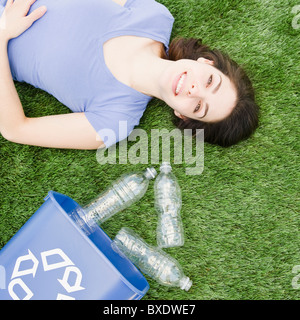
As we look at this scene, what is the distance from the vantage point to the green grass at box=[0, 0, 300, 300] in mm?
1573

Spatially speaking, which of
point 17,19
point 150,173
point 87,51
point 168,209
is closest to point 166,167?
point 150,173

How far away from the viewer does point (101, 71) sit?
4.44 ft

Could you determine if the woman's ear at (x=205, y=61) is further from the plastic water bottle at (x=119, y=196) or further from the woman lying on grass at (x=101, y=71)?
the plastic water bottle at (x=119, y=196)

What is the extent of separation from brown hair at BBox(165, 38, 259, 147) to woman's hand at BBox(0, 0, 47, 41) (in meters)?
0.59

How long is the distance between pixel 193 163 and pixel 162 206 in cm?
26

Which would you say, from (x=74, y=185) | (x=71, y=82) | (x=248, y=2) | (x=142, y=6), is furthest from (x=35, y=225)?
(x=248, y=2)

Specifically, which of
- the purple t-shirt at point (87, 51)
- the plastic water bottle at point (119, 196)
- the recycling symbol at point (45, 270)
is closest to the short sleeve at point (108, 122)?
the purple t-shirt at point (87, 51)

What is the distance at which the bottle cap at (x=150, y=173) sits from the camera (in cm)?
149

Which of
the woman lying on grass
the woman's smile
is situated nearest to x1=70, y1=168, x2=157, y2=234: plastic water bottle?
the woman lying on grass

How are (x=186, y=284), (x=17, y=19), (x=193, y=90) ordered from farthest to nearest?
(x=186, y=284) → (x=17, y=19) → (x=193, y=90)

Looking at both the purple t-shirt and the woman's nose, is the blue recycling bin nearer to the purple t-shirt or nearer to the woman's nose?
the purple t-shirt

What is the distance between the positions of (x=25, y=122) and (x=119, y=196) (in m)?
0.54

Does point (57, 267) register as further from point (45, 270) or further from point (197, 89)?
point (197, 89)

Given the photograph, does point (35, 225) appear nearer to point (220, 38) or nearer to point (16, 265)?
point (16, 265)
